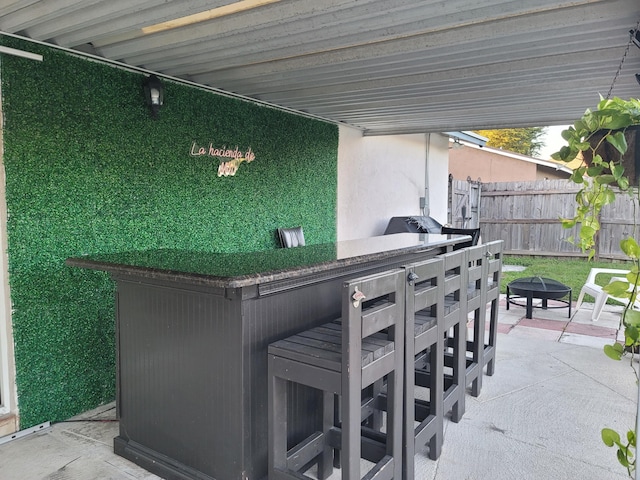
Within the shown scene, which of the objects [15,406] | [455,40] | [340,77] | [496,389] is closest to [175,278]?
[15,406]

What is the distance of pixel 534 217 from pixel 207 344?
10.6 metres

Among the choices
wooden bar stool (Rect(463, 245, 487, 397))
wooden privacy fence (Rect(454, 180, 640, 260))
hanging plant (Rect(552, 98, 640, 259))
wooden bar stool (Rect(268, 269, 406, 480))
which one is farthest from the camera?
wooden privacy fence (Rect(454, 180, 640, 260))

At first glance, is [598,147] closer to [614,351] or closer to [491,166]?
[614,351]

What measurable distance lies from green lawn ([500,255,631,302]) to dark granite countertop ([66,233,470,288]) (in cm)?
549

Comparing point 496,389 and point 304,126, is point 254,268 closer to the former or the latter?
point 496,389

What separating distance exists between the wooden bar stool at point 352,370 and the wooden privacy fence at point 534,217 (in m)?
9.51

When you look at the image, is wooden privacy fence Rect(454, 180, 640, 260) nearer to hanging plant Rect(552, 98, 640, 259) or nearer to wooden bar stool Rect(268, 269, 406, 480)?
wooden bar stool Rect(268, 269, 406, 480)

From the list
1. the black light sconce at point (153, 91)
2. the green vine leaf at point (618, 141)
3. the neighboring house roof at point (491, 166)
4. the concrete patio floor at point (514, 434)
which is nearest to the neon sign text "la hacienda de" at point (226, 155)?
the black light sconce at point (153, 91)

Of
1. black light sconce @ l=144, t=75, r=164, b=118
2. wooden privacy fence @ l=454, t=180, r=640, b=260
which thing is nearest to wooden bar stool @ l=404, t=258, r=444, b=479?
black light sconce @ l=144, t=75, r=164, b=118

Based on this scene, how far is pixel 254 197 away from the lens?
485cm

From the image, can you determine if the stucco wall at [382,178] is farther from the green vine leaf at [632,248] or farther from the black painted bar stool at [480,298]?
the green vine leaf at [632,248]

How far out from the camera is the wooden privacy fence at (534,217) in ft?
33.8

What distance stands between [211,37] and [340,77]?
1271mm

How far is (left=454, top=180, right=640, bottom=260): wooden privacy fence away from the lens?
1030 cm
